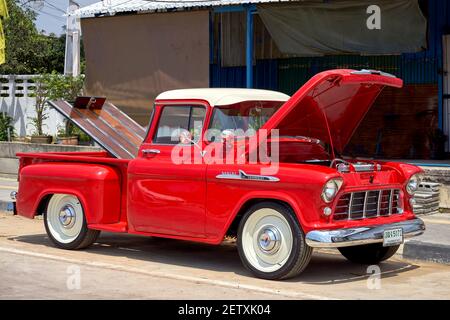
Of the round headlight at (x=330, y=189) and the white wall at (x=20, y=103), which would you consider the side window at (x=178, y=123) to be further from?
the white wall at (x=20, y=103)

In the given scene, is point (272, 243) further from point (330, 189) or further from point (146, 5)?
point (146, 5)

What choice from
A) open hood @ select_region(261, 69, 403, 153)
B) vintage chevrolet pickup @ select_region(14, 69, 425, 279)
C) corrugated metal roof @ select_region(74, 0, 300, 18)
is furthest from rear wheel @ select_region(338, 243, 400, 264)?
corrugated metal roof @ select_region(74, 0, 300, 18)

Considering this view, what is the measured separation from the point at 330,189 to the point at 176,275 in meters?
1.75

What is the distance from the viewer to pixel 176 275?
26.9 ft

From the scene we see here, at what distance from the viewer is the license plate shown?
319 inches

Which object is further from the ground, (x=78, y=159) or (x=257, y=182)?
(x=78, y=159)

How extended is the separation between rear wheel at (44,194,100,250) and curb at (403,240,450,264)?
356cm

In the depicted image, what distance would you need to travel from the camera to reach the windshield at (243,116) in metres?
8.59

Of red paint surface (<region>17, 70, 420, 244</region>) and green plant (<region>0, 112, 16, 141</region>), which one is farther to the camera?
green plant (<region>0, 112, 16, 141</region>)

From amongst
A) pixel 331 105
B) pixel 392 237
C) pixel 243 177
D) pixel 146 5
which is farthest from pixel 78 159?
pixel 146 5

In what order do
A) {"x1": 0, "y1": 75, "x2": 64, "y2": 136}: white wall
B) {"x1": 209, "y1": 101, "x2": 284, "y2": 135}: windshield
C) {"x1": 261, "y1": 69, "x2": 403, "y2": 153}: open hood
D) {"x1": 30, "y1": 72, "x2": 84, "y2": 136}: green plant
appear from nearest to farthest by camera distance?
1. {"x1": 261, "y1": 69, "x2": 403, "y2": 153}: open hood
2. {"x1": 209, "y1": 101, "x2": 284, "y2": 135}: windshield
3. {"x1": 30, "y1": 72, "x2": 84, "y2": 136}: green plant
4. {"x1": 0, "y1": 75, "x2": 64, "y2": 136}: white wall

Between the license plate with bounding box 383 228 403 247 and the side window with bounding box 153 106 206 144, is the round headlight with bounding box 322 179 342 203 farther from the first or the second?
the side window with bounding box 153 106 206 144

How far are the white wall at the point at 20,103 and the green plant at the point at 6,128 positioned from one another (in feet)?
0.74

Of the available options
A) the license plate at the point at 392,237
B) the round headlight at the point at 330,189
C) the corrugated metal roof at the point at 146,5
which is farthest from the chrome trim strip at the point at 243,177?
the corrugated metal roof at the point at 146,5
